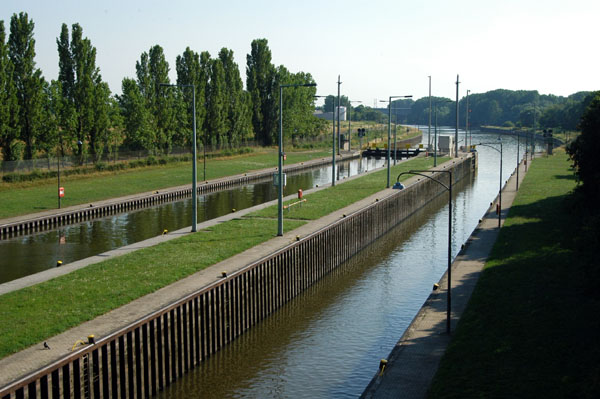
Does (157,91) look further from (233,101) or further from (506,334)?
(506,334)

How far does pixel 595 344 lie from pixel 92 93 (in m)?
67.9

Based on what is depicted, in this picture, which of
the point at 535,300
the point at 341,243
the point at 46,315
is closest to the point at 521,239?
the point at 341,243

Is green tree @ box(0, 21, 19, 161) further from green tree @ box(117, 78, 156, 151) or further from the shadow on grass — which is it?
the shadow on grass

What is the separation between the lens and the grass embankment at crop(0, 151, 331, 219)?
5840 cm

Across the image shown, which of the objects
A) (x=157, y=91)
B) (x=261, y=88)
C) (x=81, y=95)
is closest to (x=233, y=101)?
(x=261, y=88)

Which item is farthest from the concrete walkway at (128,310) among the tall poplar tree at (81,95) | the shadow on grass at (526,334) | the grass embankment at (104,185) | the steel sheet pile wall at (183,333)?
the tall poplar tree at (81,95)

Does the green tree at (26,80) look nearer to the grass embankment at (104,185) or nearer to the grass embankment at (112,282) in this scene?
the grass embankment at (104,185)

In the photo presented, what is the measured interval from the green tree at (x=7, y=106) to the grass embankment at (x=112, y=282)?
33.9m

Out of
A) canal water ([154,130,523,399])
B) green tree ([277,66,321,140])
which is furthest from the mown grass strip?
green tree ([277,66,321,140])

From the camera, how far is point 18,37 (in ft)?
232

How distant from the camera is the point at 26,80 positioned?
231ft

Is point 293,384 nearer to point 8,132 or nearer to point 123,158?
point 8,132

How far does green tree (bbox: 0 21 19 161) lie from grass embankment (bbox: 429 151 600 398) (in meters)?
50.0

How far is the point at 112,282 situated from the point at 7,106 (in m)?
45.3
